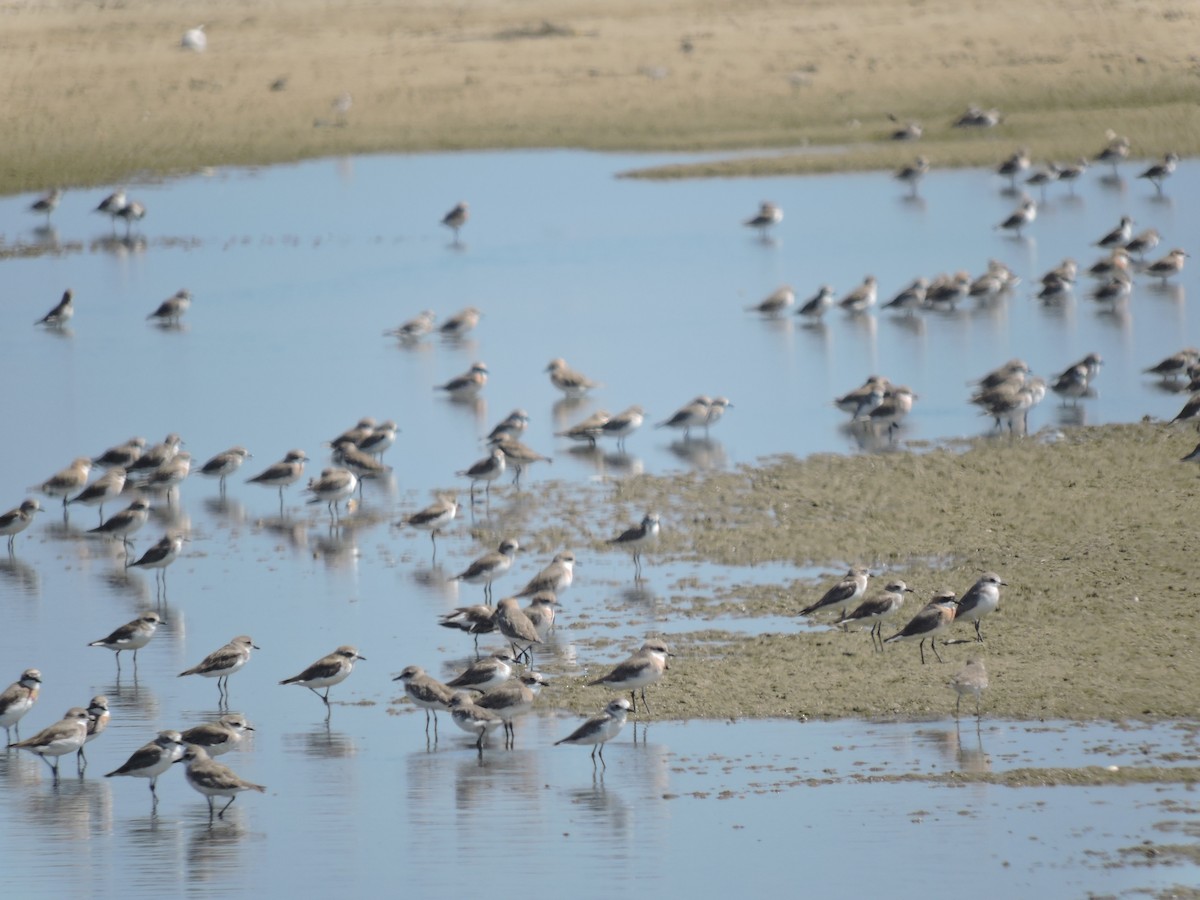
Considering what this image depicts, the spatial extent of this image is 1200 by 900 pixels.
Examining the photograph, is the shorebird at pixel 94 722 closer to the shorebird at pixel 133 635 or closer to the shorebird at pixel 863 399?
the shorebird at pixel 133 635

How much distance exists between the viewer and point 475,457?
23.4 meters

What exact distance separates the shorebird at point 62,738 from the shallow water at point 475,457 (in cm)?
27

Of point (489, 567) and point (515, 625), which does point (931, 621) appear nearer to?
point (515, 625)

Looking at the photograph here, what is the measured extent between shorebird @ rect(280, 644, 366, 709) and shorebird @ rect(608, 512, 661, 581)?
153 inches

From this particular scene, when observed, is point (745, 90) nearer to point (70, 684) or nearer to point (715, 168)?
point (715, 168)

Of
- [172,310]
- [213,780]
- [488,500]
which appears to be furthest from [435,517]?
[172,310]

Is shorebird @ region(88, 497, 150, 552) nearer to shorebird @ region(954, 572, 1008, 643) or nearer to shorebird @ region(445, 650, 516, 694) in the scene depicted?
shorebird @ region(445, 650, 516, 694)

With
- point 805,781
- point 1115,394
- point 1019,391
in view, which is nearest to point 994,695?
point 805,781

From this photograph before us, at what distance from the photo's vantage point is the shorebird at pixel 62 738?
13289 mm

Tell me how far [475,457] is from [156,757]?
10795mm

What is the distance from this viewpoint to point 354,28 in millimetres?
57625

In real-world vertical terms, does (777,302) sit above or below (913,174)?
below

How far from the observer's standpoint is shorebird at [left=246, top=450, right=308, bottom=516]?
2133 centimetres

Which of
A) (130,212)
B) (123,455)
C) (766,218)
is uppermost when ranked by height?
(130,212)
